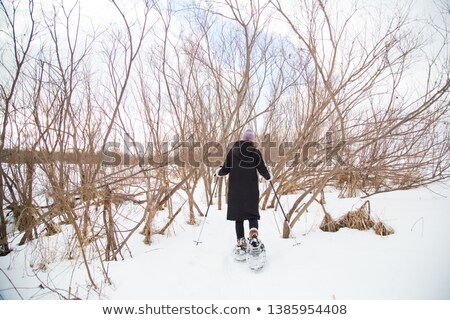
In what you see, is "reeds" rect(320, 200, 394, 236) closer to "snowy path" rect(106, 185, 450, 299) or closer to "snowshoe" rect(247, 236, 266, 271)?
"snowy path" rect(106, 185, 450, 299)

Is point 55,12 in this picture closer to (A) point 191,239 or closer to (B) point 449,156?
(A) point 191,239

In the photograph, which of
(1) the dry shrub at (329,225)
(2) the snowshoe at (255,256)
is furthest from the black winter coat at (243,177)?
(1) the dry shrub at (329,225)

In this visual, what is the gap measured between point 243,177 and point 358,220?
164cm

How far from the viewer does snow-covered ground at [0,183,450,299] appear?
6.33ft

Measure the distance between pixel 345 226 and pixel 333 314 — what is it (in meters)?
1.43

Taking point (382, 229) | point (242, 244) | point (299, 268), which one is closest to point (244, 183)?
point (242, 244)

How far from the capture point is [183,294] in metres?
2.10

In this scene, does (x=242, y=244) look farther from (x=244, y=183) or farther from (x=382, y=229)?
(x=382, y=229)

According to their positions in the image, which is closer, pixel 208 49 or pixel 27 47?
pixel 27 47

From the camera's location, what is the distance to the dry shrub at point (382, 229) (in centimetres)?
263

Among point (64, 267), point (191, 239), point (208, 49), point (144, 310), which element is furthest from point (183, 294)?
point (208, 49)

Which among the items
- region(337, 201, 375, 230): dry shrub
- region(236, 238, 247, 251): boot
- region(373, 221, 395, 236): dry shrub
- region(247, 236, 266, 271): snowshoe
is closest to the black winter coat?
region(236, 238, 247, 251): boot

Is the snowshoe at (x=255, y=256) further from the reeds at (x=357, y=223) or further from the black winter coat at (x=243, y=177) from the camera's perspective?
the reeds at (x=357, y=223)

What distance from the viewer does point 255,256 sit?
2.36m
